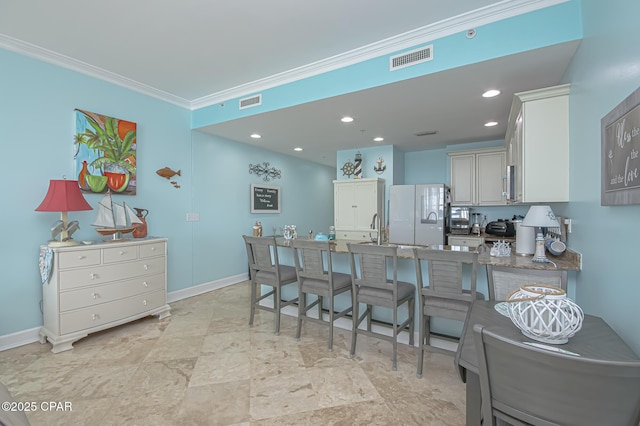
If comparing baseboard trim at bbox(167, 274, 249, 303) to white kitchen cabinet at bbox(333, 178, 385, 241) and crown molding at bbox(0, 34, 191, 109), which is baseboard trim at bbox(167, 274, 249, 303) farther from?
crown molding at bbox(0, 34, 191, 109)

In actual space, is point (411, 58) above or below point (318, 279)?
above

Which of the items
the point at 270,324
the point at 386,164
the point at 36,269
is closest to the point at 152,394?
the point at 270,324

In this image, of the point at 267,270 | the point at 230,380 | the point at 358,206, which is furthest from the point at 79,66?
the point at 358,206

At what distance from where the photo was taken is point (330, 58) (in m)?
3.04

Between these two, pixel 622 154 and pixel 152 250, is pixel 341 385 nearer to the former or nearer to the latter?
pixel 622 154

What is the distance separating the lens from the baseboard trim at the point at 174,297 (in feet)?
9.05

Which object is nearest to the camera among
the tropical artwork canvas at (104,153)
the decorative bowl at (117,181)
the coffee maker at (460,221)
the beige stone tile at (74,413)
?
the beige stone tile at (74,413)

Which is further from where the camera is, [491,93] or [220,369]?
[491,93]

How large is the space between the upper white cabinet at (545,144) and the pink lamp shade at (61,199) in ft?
13.0

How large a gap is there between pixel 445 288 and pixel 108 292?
3.20m

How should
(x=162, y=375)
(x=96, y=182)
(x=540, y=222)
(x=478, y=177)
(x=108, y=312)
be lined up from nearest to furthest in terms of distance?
(x=540, y=222)
(x=162, y=375)
(x=108, y=312)
(x=96, y=182)
(x=478, y=177)

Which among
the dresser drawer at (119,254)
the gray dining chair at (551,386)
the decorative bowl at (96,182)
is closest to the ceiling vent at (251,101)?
the decorative bowl at (96,182)

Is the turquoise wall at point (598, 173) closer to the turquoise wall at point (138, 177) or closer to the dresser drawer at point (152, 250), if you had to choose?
the dresser drawer at point (152, 250)

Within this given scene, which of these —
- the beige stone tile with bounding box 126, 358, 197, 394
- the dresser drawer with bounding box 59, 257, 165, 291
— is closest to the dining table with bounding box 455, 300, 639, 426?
the beige stone tile with bounding box 126, 358, 197, 394
